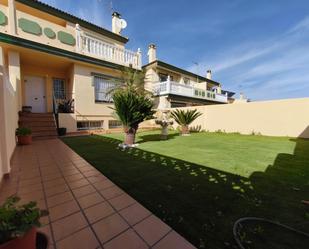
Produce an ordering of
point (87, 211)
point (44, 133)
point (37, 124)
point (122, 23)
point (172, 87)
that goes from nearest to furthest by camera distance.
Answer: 1. point (87, 211)
2. point (44, 133)
3. point (37, 124)
4. point (122, 23)
5. point (172, 87)

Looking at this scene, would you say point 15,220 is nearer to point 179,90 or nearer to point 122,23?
point 179,90

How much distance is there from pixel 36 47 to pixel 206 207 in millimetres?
10569

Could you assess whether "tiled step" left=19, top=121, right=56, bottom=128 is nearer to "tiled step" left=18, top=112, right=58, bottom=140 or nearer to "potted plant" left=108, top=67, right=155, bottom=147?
"tiled step" left=18, top=112, right=58, bottom=140

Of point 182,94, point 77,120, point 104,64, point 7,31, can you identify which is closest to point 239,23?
point 182,94

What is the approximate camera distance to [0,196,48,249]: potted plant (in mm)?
1041

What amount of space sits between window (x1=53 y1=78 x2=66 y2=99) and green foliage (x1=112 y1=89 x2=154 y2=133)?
7.37 meters

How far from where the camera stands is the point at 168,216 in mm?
1896

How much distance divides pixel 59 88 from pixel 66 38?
3.39 m

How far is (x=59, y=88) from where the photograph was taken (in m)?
11.2

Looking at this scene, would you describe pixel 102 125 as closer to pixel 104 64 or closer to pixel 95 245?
pixel 104 64

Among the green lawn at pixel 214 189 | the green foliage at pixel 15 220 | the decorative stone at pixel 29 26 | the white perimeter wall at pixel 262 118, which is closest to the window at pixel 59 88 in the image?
the decorative stone at pixel 29 26

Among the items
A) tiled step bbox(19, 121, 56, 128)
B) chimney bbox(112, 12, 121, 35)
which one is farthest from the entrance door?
chimney bbox(112, 12, 121, 35)

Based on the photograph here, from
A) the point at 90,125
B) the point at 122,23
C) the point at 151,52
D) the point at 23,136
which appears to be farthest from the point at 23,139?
the point at 151,52

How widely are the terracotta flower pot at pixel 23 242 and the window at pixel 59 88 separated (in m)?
11.7
